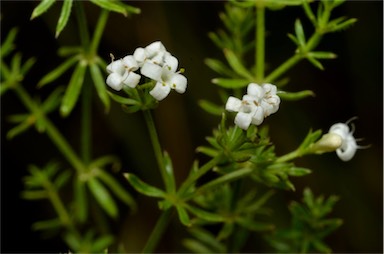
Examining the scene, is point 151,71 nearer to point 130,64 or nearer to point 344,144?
point 130,64

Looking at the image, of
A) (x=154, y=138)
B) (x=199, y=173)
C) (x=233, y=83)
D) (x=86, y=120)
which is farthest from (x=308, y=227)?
(x=86, y=120)

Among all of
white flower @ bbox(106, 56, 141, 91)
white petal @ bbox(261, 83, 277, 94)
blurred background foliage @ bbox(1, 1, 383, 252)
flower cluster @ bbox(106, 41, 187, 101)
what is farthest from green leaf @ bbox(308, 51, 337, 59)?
blurred background foliage @ bbox(1, 1, 383, 252)

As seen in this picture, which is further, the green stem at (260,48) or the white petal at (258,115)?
the green stem at (260,48)

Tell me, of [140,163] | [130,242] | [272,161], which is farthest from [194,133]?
[272,161]

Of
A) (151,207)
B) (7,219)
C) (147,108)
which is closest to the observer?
(147,108)

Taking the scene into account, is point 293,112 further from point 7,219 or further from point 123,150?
point 7,219

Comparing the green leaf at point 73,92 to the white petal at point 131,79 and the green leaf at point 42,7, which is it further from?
the white petal at point 131,79

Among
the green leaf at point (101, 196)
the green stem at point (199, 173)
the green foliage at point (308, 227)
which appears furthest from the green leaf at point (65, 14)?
the green foliage at point (308, 227)
